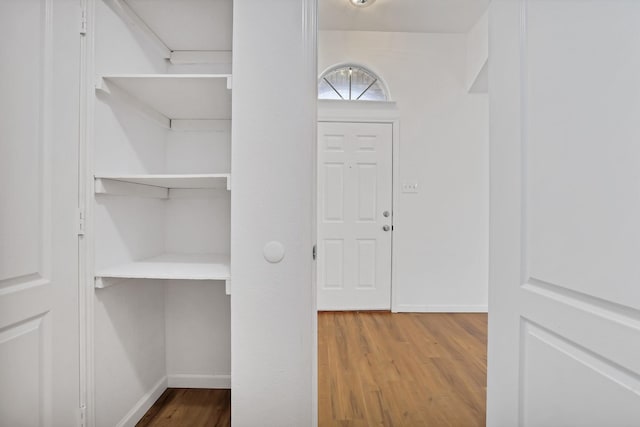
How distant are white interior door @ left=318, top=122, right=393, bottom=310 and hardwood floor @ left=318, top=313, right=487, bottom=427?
22 centimetres

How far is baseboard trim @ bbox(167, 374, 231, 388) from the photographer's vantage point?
68.4 inches

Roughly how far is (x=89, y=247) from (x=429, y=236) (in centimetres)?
282

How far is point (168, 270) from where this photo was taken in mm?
1308

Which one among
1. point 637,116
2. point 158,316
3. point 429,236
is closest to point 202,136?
point 158,316

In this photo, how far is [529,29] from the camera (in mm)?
923

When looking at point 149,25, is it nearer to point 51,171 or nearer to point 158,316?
point 51,171

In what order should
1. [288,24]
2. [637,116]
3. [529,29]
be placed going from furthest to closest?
→ 1. [288,24]
2. [529,29]
3. [637,116]

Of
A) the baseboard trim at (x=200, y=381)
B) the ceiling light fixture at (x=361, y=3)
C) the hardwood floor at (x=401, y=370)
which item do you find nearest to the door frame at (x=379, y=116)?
the hardwood floor at (x=401, y=370)

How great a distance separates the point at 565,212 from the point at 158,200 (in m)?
1.75

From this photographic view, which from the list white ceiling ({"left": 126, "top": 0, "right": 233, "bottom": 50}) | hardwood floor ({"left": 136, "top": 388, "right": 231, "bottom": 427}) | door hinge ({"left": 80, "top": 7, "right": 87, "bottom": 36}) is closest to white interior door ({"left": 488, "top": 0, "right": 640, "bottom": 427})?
white ceiling ({"left": 126, "top": 0, "right": 233, "bottom": 50})

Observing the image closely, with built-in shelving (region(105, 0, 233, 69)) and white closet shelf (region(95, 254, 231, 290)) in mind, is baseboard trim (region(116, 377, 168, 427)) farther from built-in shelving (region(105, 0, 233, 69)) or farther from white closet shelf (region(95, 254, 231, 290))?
built-in shelving (region(105, 0, 233, 69))

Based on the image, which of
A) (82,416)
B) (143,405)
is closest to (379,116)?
(143,405)

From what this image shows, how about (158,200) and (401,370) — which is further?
(401,370)

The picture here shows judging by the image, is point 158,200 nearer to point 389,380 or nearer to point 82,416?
point 82,416
